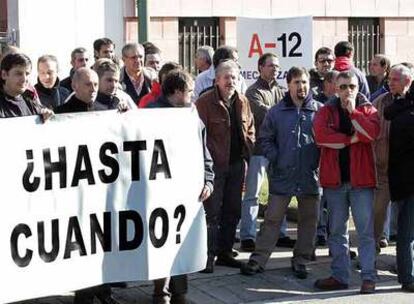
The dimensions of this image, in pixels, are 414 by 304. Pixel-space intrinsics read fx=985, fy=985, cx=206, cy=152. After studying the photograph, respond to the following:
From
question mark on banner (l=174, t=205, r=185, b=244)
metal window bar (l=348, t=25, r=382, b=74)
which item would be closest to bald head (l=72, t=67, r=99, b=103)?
question mark on banner (l=174, t=205, r=185, b=244)

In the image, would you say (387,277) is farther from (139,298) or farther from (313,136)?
(139,298)

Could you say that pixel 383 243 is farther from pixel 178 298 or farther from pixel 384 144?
pixel 178 298

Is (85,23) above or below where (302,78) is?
above

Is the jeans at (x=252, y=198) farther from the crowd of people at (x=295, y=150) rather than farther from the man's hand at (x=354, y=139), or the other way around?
the man's hand at (x=354, y=139)

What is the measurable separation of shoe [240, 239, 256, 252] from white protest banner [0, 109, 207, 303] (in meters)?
2.04

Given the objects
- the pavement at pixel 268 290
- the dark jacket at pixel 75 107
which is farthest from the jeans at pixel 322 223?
the dark jacket at pixel 75 107

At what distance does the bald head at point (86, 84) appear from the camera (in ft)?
23.8

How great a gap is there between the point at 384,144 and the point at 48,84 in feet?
10.0

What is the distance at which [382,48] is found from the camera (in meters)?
19.7

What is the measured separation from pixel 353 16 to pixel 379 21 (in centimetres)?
71

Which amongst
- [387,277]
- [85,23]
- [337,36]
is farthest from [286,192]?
[337,36]

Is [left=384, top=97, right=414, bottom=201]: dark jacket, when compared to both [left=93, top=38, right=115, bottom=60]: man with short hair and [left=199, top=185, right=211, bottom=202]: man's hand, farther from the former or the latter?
[left=93, top=38, right=115, bottom=60]: man with short hair

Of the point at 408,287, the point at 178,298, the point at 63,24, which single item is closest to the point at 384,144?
the point at 408,287

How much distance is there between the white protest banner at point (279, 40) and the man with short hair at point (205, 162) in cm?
441
